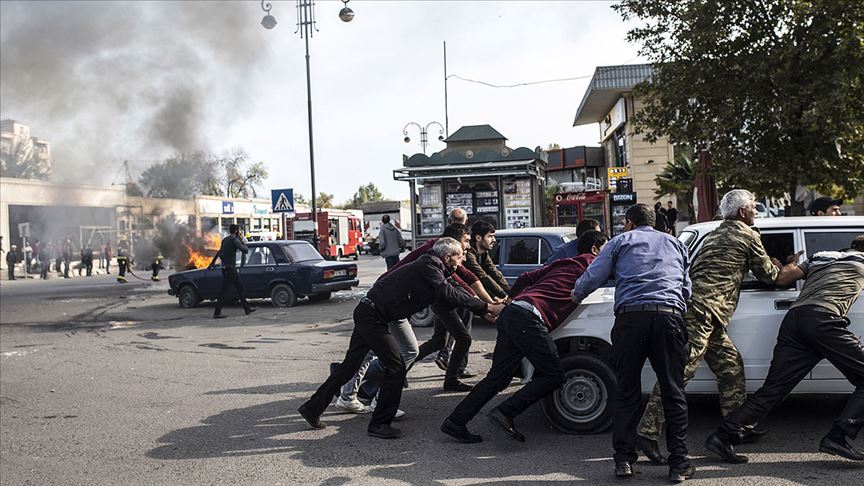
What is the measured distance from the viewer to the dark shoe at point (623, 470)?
15.3 feet

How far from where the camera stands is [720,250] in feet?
16.6

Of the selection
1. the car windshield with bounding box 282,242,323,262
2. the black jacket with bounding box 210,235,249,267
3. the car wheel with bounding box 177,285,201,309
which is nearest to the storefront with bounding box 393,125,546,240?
the car windshield with bounding box 282,242,323,262

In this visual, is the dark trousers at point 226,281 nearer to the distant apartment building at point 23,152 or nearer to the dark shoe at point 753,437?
the distant apartment building at point 23,152

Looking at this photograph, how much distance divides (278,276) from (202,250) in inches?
478

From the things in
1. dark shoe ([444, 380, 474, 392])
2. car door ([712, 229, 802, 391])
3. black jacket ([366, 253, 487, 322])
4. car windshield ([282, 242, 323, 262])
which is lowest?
dark shoe ([444, 380, 474, 392])

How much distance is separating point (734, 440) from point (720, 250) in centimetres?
127

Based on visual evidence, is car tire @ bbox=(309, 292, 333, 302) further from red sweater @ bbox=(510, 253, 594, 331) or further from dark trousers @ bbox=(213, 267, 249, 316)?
red sweater @ bbox=(510, 253, 594, 331)

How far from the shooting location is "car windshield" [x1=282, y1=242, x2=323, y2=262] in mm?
16406

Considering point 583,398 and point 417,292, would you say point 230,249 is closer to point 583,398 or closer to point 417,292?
point 417,292

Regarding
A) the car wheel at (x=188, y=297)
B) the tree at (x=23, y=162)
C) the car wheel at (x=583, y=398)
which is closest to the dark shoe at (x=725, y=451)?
the car wheel at (x=583, y=398)

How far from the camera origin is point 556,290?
555cm

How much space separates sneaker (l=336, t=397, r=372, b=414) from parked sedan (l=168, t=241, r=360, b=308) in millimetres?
9403

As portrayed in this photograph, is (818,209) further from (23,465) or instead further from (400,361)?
(23,465)

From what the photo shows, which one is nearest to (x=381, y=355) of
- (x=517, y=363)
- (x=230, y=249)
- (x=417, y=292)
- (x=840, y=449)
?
(x=417, y=292)
